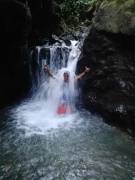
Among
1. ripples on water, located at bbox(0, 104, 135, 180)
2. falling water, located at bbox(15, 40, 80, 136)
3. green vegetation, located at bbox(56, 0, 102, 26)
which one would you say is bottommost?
ripples on water, located at bbox(0, 104, 135, 180)

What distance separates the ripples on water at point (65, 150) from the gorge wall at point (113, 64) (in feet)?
1.92

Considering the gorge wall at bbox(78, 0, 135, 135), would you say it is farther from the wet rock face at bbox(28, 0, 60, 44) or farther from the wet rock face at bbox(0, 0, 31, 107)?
the wet rock face at bbox(28, 0, 60, 44)

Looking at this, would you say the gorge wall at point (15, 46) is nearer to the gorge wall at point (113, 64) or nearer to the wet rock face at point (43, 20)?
the wet rock face at point (43, 20)

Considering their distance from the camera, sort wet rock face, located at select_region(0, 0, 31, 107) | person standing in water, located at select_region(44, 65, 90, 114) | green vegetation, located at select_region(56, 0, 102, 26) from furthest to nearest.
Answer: green vegetation, located at select_region(56, 0, 102, 26) → person standing in water, located at select_region(44, 65, 90, 114) → wet rock face, located at select_region(0, 0, 31, 107)

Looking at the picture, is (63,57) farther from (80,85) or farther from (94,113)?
(94,113)

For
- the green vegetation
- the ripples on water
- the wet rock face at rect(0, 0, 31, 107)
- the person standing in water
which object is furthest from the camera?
the green vegetation

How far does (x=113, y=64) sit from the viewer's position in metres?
9.79

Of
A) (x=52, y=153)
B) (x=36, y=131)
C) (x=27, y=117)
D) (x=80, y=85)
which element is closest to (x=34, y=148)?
(x=52, y=153)

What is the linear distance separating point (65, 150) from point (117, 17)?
4.78 m

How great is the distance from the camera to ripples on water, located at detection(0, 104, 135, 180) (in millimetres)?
7000

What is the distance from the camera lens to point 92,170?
709cm

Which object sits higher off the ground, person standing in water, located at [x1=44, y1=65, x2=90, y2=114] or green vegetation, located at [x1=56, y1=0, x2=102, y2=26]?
green vegetation, located at [x1=56, y1=0, x2=102, y2=26]

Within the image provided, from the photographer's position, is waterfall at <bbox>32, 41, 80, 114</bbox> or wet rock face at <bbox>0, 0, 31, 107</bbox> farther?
waterfall at <bbox>32, 41, 80, 114</bbox>

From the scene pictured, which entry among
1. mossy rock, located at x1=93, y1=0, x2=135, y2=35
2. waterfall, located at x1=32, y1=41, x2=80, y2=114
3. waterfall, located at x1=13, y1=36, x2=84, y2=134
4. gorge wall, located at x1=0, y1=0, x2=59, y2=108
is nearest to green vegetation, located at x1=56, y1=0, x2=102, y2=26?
waterfall, located at x1=13, y1=36, x2=84, y2=134
